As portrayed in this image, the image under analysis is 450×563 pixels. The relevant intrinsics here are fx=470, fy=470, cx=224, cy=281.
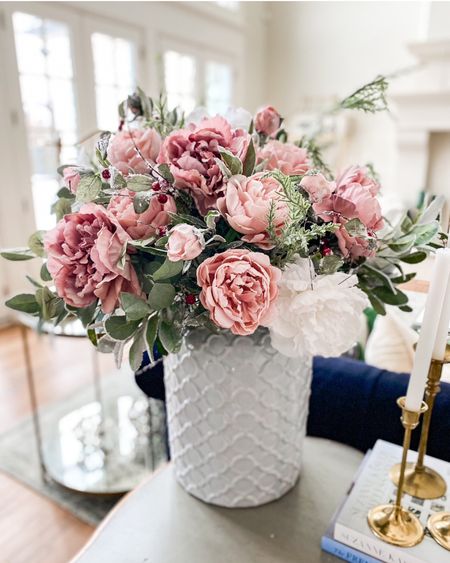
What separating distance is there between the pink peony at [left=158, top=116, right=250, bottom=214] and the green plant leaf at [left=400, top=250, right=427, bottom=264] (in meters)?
0.28

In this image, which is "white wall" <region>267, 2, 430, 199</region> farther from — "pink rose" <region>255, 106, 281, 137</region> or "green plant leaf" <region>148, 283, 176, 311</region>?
"green plant leaf" <region>148, 283, 176, 311</region>

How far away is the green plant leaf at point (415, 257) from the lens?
65cm

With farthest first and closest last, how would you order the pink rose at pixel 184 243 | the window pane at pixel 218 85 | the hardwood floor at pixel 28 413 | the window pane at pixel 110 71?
the window pane at pixel 218 85
the window pane at pixel 110 71
the hardwood floor at pixel 28 413
the pink rose at pixel 184 243

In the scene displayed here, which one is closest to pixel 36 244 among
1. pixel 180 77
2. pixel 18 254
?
pixel 18 254

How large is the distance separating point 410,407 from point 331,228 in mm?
251

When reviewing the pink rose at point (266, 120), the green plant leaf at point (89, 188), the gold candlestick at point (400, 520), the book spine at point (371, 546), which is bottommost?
the book spine at point (371, 546)

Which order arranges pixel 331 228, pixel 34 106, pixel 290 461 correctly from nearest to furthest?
pixel 331 228, pixel 290 461, pixel 34 106

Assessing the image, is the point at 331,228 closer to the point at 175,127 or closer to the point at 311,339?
the point at 311,339

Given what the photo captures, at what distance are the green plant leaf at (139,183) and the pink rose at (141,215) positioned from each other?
14mm

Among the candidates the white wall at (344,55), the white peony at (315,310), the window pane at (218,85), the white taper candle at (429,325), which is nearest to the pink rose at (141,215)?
the white peony at (315,310)

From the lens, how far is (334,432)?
0.89 m

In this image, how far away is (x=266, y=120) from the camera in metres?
0.69

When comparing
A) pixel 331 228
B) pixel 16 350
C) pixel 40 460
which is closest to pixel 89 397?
pixel 40 460

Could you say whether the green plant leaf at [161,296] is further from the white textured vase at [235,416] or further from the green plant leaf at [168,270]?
the white textured vase at [235,416]
